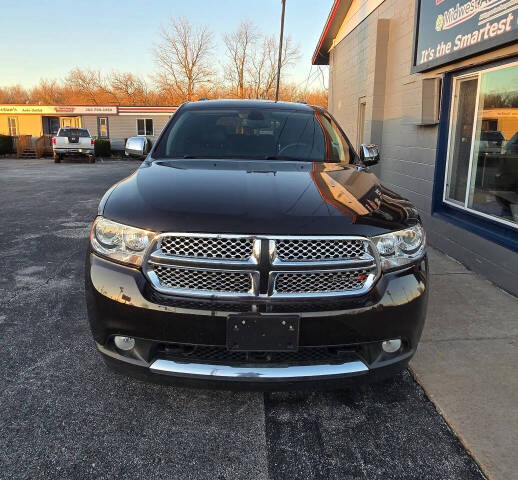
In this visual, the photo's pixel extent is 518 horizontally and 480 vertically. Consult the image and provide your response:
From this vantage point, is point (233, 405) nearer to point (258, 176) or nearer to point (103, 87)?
point (258, 176)

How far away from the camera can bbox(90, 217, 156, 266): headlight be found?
7.14ft

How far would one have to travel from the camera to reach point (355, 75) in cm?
1162

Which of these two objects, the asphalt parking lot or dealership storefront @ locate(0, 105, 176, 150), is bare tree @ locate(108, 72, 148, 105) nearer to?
dealership storefront @ locate(0, 105, 176, 150)

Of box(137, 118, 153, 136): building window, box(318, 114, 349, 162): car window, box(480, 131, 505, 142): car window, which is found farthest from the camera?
box(137, 118, 153, 136): building window

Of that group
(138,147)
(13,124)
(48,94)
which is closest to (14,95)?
(48,94)

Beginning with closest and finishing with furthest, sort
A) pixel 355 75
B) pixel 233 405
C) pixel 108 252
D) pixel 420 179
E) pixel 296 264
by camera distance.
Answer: pixel 296 264, pixel 108 252, pixel 233 405, pixel 420 179, pixel 355 75

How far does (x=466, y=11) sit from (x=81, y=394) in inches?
204

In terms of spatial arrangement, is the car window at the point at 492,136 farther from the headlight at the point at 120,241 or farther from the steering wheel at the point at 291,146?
the headlight at the point at 120,241

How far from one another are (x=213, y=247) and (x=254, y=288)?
0.87 ft

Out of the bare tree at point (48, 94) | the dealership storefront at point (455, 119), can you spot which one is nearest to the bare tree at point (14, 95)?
the bare tree at point (48, 94)

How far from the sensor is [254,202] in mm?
2275

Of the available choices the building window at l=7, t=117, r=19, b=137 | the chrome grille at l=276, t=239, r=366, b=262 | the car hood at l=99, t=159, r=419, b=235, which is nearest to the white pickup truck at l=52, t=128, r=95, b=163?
the building window at l=7, t=117, r=19, b=137

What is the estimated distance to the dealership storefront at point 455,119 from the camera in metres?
4.58

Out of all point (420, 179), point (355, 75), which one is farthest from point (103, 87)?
point (420, 179)
